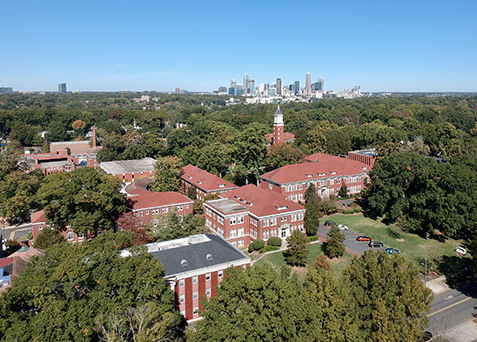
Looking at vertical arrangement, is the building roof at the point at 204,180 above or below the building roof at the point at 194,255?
above

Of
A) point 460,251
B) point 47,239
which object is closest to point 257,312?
point 47,239

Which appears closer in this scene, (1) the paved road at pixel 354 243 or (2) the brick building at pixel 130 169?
(1) the paved road at pixel 354 243

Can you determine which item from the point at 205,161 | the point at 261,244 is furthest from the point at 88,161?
the point at 261,244

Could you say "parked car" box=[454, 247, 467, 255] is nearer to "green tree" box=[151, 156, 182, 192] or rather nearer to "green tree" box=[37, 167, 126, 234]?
"green tree" box=[37, 167, 126, 234]

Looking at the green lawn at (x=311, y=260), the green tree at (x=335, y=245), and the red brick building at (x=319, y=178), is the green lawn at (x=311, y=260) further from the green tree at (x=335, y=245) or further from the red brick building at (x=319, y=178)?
the red brick building at (x=319, y=178)

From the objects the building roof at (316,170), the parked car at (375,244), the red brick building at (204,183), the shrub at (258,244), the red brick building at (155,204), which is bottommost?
the parked car at (375,244)

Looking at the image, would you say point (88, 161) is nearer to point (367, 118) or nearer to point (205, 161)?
point (205, 161)

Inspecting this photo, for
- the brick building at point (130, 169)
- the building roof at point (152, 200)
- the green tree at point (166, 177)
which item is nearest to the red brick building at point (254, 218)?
the building roof at point (152, 200)
